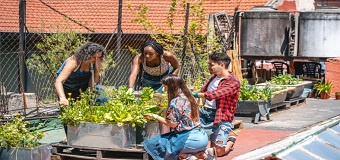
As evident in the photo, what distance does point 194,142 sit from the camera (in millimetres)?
8203

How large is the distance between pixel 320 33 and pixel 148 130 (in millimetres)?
13125

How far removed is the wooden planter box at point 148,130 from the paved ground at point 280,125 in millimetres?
1300

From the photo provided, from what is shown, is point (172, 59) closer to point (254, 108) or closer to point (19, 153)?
point (19, 153)

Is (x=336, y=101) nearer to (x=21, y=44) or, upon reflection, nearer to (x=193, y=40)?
(x=193, y=40)

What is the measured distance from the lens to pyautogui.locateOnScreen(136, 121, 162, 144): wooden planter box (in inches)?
350

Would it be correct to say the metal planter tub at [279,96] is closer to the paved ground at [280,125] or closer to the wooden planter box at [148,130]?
the paved ground at [280,125]

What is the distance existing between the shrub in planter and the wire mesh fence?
11.5 ft

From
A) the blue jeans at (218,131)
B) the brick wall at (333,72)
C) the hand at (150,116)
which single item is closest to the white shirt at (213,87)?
the blue jeans at (218,131)

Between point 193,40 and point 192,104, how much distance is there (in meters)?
8.48

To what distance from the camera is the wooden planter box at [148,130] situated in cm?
888

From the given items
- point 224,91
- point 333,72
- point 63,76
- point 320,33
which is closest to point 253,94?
point 224,91

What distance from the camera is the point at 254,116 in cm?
1396

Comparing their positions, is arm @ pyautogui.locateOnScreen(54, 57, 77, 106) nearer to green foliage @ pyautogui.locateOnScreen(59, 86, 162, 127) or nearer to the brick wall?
green foliage @ pyautogui.locateOnScreen(59, 86, 162, 127)

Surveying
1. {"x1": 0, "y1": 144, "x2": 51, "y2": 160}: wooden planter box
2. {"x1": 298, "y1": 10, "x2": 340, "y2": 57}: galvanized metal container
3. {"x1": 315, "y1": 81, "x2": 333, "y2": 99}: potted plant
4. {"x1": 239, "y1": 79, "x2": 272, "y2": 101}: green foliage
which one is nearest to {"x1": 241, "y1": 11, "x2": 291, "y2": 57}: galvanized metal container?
{"x1": 298, "y1": 10, "x2": 340, "y2": 57}: galvanized metal container
